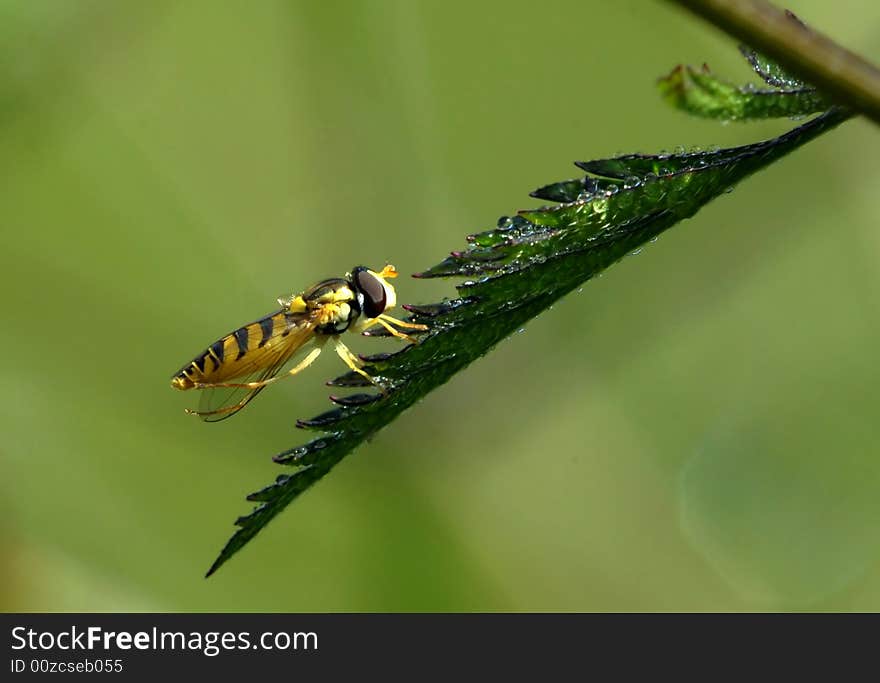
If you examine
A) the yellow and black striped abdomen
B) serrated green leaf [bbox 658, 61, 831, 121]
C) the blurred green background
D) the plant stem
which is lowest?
the plant stem

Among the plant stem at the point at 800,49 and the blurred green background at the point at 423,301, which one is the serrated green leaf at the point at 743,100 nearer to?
the plant stem at the point at 800,49

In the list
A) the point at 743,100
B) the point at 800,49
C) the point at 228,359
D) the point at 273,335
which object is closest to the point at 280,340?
the point at 273,335

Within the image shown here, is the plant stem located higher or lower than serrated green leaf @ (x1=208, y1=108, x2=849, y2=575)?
lower

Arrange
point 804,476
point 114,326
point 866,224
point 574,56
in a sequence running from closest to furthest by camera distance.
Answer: point 114,326 → point 804,476 → point 866,224 → point 574,56

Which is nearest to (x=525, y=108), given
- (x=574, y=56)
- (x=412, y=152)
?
(x=574, y=56)

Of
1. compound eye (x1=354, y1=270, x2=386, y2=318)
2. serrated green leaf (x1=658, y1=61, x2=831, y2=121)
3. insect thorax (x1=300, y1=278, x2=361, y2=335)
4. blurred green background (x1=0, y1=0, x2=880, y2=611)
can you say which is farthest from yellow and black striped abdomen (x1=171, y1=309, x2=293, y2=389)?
serrated green leaf (x1=658, y1=61, x2=831, y2=121)

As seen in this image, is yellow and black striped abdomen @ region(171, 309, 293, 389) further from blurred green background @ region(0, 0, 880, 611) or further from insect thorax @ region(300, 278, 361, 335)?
blurred green background @ region(0, 0, 880, 611)

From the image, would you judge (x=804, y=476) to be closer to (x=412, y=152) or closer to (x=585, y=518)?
(x=585, y=518)

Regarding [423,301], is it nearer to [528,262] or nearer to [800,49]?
[528,262]
